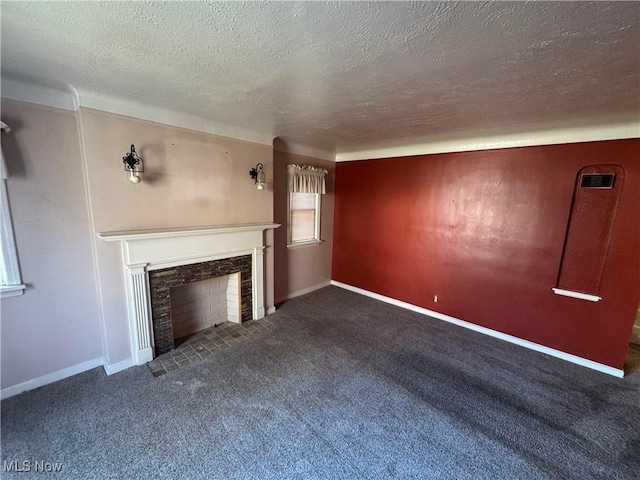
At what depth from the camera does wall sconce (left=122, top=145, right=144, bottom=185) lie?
237cm

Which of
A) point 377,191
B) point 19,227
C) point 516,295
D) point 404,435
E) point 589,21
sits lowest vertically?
point 404,435

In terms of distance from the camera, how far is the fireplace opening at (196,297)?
2793 mm

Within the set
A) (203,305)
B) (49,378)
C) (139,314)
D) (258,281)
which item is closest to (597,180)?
(258,281)

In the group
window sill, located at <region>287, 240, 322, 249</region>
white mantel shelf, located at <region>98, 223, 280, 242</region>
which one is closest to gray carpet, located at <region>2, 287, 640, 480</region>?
white mantel shelf, located at <region>98, 223, 280, 242</region>

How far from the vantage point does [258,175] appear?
3402 mm

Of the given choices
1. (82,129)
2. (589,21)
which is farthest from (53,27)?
(589,21)

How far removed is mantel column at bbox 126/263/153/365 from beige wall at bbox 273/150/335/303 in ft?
6.18

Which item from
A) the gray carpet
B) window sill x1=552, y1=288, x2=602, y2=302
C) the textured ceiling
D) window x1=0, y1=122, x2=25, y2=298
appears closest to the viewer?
the textured ceiling

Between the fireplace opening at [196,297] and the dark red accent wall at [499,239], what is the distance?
2.22 metres

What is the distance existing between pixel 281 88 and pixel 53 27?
1.24 metres

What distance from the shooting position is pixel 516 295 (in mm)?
3266

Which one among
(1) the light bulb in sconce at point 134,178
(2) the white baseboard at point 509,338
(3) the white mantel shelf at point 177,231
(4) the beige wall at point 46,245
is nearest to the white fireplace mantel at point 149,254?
(3) the white mantel shelf at point 177,231

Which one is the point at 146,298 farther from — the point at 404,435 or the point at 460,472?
the point at 460,472

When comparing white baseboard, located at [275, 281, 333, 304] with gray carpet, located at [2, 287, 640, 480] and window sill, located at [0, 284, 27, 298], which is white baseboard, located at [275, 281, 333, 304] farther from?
window sill, located at [0, 284, 27, 298]
